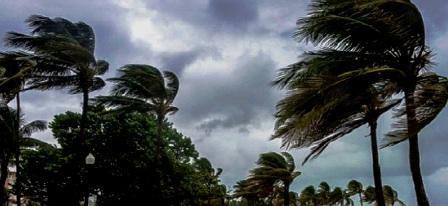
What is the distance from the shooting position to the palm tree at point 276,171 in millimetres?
44594

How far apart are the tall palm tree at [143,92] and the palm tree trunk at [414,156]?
24.2 m

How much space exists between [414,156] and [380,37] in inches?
85.6

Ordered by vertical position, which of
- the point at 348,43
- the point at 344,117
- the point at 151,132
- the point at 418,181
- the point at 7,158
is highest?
the point at 151,132

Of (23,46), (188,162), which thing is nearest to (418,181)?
(23,46)

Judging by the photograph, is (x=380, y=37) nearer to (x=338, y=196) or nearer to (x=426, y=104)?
(x=426, y=104)

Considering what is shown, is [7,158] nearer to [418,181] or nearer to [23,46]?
[23,46]

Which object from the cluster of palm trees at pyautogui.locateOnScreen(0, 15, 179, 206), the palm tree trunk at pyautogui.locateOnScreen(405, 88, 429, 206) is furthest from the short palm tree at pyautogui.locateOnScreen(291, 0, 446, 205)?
the cluster of palm trees at pyautogui.locateOnScreen(0, 15, 179, 206)

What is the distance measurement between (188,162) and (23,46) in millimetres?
17253

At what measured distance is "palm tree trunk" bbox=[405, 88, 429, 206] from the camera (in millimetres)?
9334

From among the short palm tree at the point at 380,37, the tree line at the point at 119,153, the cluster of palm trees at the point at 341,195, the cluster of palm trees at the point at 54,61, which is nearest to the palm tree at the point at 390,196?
the cluster of palm trees at the point at 341,195

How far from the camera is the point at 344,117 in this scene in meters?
10.0

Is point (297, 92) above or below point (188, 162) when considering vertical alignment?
below

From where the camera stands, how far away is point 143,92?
33219mm

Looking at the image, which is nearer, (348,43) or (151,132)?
(348,43)
